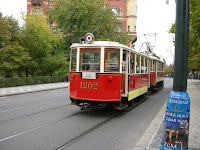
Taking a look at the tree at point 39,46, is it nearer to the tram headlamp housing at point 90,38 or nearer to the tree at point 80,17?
the tree at point 80,17

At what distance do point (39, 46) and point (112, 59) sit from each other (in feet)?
62.8

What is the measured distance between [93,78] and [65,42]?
28.8 m

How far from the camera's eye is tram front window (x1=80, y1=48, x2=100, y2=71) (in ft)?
28.5

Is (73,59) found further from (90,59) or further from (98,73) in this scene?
(98,73)

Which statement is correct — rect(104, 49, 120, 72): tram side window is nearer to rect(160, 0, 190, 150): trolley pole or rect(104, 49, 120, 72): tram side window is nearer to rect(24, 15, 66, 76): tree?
rect(160, 0, 190, 150): trolley pole

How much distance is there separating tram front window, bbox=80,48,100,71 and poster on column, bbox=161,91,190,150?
5.04 metres

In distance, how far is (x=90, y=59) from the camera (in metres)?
8.84

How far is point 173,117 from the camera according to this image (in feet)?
12.7

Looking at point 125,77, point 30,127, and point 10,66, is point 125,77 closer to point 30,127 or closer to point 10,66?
point 30,127

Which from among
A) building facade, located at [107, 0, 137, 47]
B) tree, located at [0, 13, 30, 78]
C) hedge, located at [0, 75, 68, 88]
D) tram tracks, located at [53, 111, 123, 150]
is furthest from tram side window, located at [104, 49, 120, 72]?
building facade, located at [107, 0, 137, 47]

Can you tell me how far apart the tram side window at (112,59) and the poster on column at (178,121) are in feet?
16.0

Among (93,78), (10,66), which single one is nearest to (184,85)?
(93,78)

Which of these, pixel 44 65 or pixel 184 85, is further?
pixel 44 65

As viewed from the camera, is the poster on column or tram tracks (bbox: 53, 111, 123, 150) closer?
the poster on column
